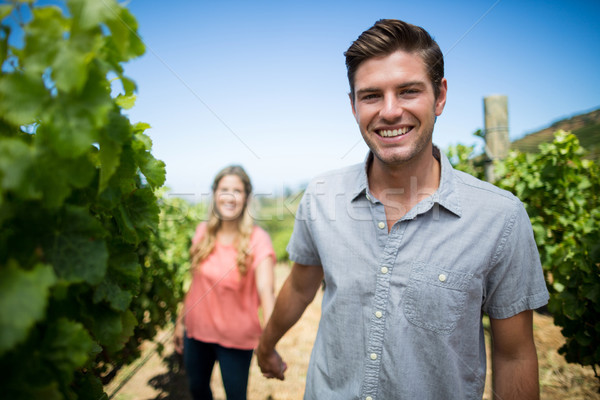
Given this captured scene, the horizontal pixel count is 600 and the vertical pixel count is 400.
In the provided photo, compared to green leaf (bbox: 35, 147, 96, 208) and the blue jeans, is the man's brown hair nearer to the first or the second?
green leaf (bbox: 35, 147, 96, 208)

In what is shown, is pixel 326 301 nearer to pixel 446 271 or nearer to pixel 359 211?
pixel 359 211

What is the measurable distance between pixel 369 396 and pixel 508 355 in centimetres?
63

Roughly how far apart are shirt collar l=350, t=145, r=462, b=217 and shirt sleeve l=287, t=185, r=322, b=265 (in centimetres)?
27

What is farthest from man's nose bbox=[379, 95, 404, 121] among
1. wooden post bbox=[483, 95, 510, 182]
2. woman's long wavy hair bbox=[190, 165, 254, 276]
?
wooden post bbox=[483, 95, 510, 182]

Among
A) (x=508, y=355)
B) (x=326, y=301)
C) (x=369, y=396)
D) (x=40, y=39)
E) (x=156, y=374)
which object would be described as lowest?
(x=156, y=374)

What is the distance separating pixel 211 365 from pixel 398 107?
2708 millimetres

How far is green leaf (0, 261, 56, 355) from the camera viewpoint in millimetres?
518

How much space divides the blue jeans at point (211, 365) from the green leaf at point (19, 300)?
8.24 feet

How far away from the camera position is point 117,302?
0.86m

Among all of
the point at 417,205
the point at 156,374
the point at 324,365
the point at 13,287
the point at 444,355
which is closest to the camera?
the point at 13,287

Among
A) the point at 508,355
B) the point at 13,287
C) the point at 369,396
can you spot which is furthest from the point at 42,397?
the point at 508,355

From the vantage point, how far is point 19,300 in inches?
21.3

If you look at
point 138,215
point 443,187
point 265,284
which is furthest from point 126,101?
point 265,284

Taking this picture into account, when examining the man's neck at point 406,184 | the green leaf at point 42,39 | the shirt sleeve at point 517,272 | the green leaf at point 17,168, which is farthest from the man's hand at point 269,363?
the green leaf at point 42,39
